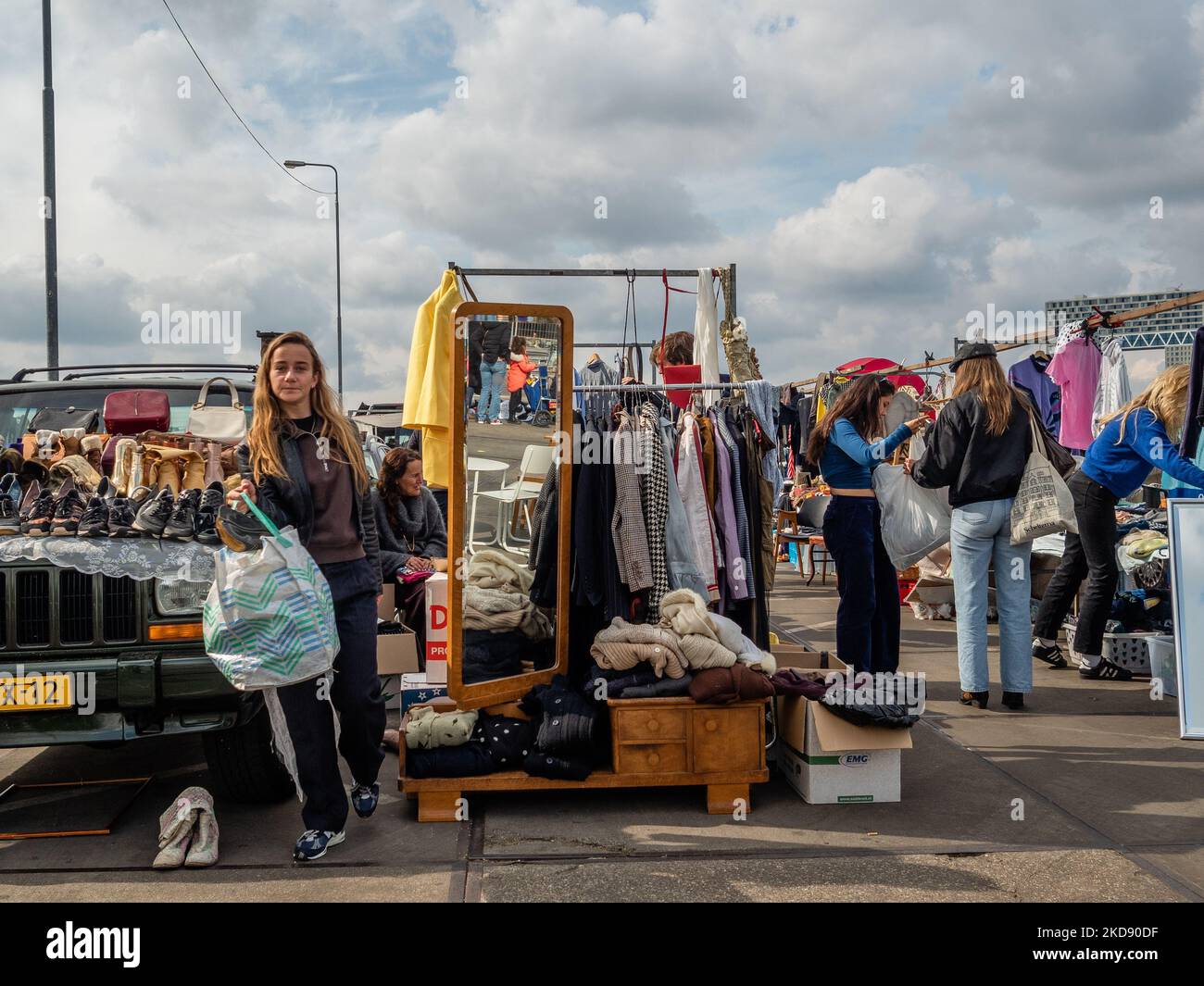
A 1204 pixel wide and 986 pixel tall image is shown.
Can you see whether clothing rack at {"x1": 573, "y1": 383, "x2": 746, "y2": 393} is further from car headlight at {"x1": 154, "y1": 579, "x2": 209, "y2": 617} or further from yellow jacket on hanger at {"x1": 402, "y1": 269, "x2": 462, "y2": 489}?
car headlight at {"x1": 154, "y1": 579, "x2": 209, "y2": 617}

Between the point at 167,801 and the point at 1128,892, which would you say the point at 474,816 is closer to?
the point at 167,801

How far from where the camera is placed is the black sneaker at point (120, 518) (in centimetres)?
417

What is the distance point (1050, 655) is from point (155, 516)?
6.37 metres

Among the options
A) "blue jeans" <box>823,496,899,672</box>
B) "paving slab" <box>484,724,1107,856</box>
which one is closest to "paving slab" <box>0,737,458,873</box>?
"paving slab" <box>484,724,1107,856</box>

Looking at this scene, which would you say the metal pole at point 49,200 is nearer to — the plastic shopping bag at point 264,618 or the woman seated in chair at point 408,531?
the woman seated in chair at point 408,531

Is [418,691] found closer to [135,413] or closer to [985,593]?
[135,413]

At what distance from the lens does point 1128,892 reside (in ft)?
11.6

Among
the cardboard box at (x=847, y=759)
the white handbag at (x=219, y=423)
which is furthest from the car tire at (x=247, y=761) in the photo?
the cardboard box at (x=847, y=759)

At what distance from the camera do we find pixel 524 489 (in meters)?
5.27

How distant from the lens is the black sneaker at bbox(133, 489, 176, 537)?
417 cm

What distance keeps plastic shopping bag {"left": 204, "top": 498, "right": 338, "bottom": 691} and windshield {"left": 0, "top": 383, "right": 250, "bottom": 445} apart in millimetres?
2443

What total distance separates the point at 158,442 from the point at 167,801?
1856mm
